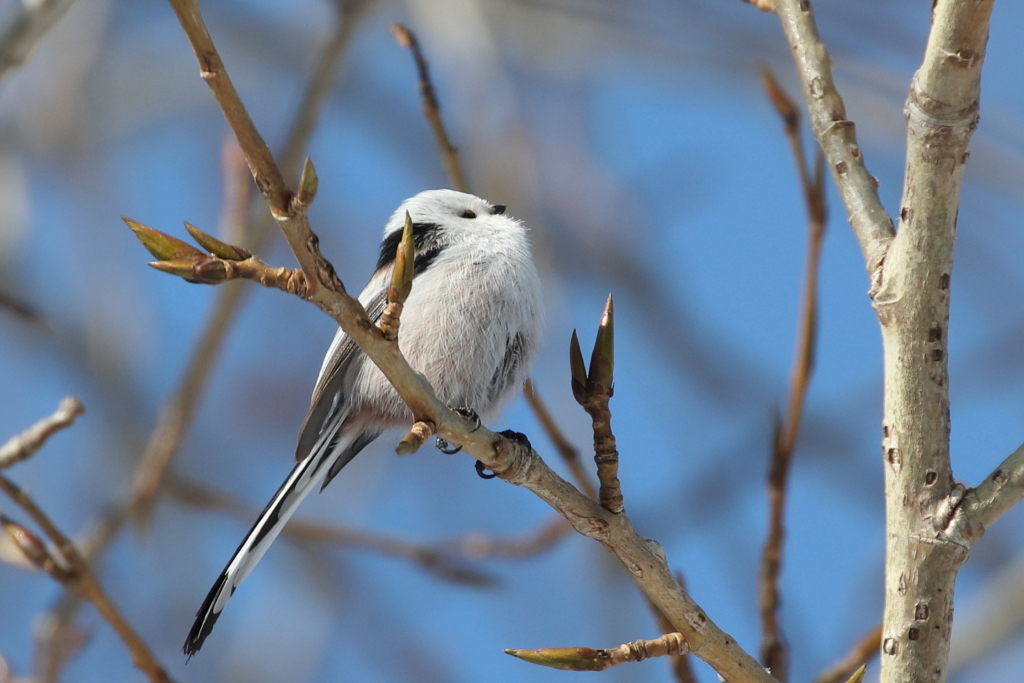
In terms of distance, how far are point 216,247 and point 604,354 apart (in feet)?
2.19

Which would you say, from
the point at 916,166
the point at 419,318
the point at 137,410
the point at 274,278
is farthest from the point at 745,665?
the point at 137,410

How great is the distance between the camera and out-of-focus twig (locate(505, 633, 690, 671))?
148 cm

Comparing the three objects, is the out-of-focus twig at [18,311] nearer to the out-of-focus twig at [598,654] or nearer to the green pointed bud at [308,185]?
the green pointed bud at [308,185]

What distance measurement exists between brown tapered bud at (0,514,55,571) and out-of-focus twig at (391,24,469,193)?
1.16 meters

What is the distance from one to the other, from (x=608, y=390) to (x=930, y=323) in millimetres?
533

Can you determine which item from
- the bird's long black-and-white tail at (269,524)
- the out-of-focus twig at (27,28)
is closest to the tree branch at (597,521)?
the bird's long black-and-white tail at (269,524)

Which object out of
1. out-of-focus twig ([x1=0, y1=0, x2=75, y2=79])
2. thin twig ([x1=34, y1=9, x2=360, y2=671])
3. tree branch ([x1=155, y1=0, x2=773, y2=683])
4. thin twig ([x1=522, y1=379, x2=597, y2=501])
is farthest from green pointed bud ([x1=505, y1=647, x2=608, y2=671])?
thin twig ([x1=34, y1=9, x2=360, y2=671])

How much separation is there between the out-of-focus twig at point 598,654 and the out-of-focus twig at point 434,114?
1085 mm

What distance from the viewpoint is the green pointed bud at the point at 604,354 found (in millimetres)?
1600

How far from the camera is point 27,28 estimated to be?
187 cm

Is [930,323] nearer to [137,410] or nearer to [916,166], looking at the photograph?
[916,166]

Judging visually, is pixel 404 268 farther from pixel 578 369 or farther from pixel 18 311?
pixel 18 311

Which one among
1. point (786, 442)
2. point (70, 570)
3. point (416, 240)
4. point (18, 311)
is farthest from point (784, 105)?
point (70, 570)

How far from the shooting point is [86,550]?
9.62 feet
